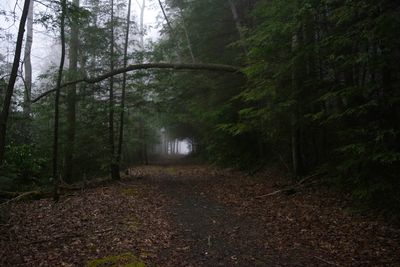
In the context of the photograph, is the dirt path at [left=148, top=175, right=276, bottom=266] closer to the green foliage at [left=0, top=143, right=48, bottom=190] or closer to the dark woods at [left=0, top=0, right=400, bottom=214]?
the dark woods at [left=0, top=0, right=400, bottom=214]

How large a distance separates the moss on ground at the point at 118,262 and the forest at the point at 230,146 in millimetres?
45

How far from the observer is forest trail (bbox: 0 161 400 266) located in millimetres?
5684

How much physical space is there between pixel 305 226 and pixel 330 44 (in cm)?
410

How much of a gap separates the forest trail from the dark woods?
1.05 meters

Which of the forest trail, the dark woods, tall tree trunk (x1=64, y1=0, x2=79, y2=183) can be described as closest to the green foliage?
the dark woods

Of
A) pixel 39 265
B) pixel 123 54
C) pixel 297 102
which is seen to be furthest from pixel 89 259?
pixel 123 54

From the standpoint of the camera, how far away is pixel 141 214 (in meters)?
8.73

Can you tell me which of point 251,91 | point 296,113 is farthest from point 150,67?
point 296,113

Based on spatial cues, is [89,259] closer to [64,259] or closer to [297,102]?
[64,259]

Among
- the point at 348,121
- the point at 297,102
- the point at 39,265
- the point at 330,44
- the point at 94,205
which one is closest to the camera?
the point at 39,265

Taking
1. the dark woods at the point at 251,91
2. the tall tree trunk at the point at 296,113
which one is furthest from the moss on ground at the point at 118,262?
the tall tree trunk at the point at 296,113

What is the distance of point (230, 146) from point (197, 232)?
403 inches

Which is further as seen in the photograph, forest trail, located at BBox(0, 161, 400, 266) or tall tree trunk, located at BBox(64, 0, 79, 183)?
tall tree trunk, located at BBox(64, 0, 79, 183)

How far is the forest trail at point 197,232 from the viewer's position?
18.6 feet
